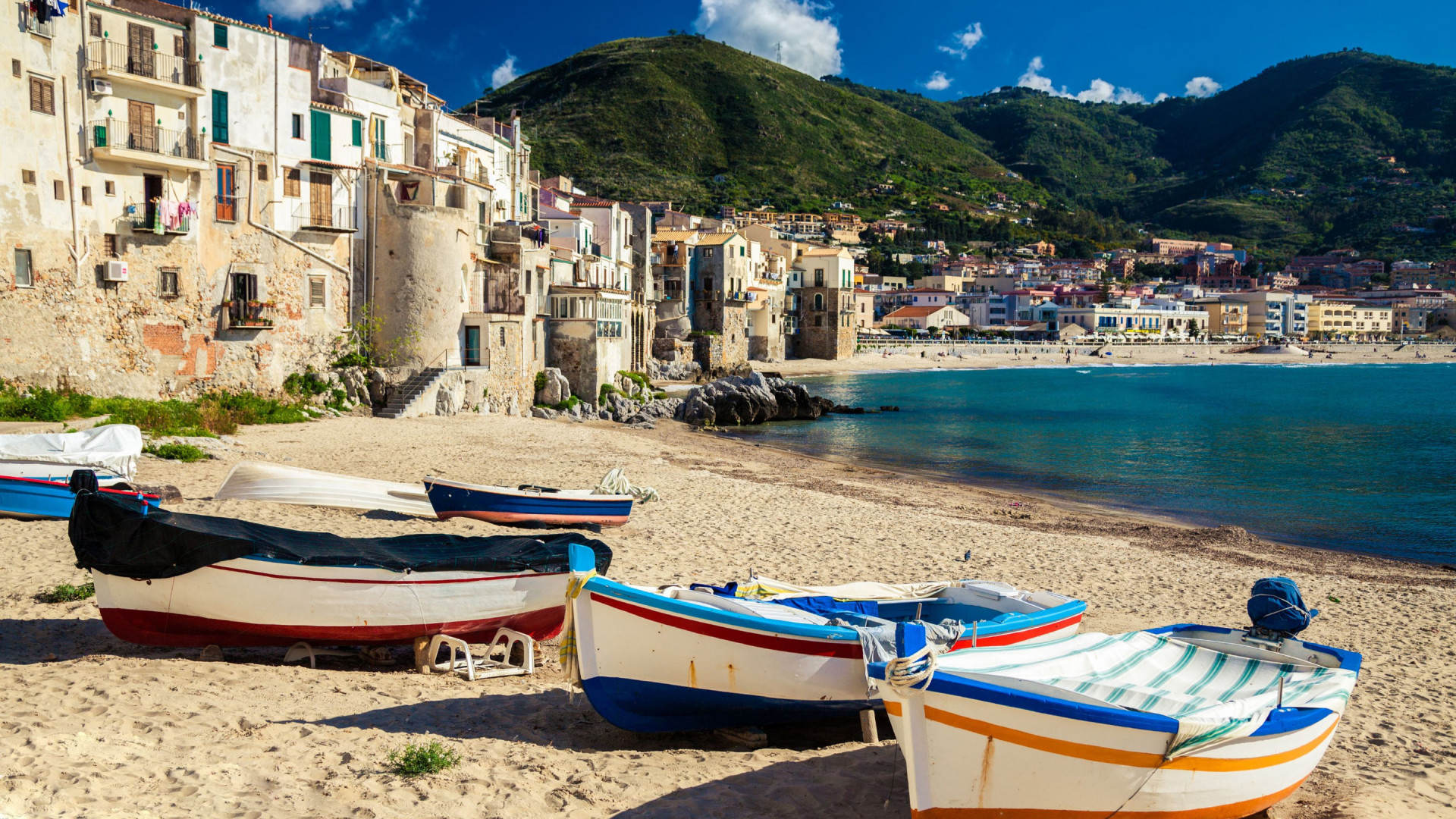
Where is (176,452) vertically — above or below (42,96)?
below

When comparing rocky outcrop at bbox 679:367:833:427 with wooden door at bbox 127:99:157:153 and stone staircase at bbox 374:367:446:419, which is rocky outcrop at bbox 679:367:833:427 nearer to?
stone staircase at bbox 374:367:446:419

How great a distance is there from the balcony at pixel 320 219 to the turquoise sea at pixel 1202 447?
59.4 ft

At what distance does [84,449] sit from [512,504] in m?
6.86

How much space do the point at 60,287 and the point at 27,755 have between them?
23.1m

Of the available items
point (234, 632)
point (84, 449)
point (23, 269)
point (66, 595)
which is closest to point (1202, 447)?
point (84, 449)

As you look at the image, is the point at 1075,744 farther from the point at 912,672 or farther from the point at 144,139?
the point at 144,139

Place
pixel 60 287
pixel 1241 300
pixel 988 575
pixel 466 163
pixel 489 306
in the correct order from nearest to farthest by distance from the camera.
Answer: pixel 988 575 → pixel 60 287 → pixel 489 306 → pixel 466 163 → pixel 1241 300

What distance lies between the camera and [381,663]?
9.48 m

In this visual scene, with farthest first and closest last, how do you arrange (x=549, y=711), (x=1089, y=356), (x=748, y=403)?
(x=1089, y=356)
(x=748, y=403)
(x=549, y=711)

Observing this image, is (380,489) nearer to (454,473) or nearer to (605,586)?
(454,473)

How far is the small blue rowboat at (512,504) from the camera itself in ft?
51.7

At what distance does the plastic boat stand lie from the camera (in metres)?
9.20

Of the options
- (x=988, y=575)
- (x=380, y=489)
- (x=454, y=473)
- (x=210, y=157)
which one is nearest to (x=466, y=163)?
(x=210, y=157)

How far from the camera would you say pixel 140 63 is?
2612 centimetres
